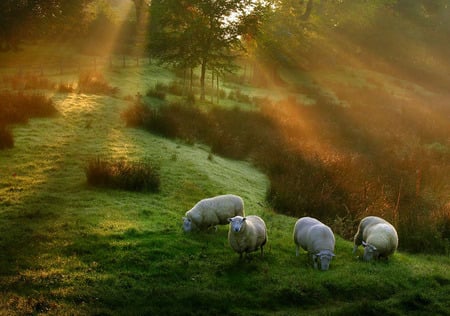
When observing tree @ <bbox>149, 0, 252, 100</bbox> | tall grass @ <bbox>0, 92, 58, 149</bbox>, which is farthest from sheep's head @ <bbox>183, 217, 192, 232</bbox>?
tree @ <bbox>149, 0, 252, 100</bbox>

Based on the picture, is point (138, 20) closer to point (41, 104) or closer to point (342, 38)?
point (342, 38)

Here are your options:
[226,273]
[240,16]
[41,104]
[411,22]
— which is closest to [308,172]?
[226,273]

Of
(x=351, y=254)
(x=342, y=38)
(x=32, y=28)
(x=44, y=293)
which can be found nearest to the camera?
(x=44, y=293)

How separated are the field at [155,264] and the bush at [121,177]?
30 cm

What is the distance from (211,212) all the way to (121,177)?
11.1 feet

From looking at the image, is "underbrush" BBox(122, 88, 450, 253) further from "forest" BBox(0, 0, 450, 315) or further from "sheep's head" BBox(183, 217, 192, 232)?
"sheep's head" BBox(183, 217, 192, 232)

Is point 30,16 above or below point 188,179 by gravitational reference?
above

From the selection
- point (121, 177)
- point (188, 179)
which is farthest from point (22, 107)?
point (188, 179)

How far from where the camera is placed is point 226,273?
8094 mm

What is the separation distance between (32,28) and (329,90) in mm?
30557

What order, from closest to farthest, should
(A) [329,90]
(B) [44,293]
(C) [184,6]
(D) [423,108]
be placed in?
(B) [44,293] < (C) [184,6] < (D) [423,108] < (A) [329,90]

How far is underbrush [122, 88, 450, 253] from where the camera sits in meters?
13.1

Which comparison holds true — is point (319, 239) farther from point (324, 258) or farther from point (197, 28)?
point (197, 28)

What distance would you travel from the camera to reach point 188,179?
13562mm
